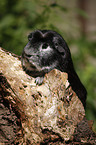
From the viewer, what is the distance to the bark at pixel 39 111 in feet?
6.28

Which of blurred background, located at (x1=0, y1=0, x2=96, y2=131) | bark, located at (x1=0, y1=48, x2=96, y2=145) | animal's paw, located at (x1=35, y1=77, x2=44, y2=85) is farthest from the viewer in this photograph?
blurred background, located at (x1=0, y1=0, x2=96, y2=131)

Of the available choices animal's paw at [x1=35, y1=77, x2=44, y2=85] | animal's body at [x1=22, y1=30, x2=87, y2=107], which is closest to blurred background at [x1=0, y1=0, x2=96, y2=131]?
animal's body at [x1=22, y1=30, x2=87, y2=107]

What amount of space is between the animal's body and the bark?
115 millimetres

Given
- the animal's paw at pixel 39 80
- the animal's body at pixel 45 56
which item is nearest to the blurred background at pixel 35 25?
the animal's body at pixel 45 56

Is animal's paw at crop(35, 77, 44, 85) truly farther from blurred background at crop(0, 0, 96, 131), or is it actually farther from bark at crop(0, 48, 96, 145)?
blurred background at crop(0, 0, 96, 131)

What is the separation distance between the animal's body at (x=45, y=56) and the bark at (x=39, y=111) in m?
0.12

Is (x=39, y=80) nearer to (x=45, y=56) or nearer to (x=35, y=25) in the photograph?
(x=45, y=56)

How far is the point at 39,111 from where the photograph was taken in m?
A: 1.95

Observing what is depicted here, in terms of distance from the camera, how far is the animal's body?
7.14 ft

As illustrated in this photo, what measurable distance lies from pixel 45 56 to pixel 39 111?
603 millimetres

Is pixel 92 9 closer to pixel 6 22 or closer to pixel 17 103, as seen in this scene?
pixel 6 22

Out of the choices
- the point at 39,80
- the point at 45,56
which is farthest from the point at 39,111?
the point at 45,56

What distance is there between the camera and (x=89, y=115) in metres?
4.45

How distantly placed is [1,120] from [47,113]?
512mm
